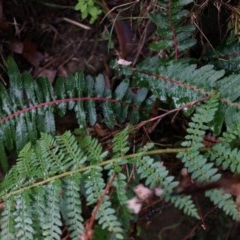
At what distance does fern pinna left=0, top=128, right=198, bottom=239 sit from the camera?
5.37 ft

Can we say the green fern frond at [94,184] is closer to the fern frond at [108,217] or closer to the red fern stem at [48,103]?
the fern frond at [108,217]

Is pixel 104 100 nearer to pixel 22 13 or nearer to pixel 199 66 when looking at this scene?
pixel 199 66

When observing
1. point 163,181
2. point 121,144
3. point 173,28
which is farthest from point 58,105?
point 163,181

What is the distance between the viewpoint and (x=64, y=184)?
172 centimetres

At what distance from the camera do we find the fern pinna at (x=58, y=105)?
204cm

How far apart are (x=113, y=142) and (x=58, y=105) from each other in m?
0.39

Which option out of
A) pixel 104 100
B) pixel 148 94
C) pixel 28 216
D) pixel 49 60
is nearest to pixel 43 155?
pixel 28 216

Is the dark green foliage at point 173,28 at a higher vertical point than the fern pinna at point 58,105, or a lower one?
higher

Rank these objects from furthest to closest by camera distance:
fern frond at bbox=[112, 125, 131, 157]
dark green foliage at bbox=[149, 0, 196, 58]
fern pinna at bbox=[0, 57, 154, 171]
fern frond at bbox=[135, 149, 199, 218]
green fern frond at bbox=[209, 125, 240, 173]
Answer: fern pinna at bbox=[0, 57, 154, 171] → dark green foliage at bbox=[149, 0, 196, 58] → fern frond at bbox=[112, 125, 131, 157] → green fern frond at bbox=[209, 125, 240, 173] → fern frond at bbox=[135, 149, 199, 218]

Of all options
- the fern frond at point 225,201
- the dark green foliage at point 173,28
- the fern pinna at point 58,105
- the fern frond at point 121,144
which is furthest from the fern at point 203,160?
the fern pinna at point 58,105

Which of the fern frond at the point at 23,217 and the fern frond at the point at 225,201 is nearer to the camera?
the fern frond at the point at 225,201

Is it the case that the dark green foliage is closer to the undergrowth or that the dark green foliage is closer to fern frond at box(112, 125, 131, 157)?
the undergrowth

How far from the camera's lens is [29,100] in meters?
2.12

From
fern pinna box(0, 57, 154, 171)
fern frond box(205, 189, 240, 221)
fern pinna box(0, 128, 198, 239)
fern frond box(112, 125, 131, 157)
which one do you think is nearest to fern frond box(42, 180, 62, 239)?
fern pinna box(0, 128, 198, 239)
